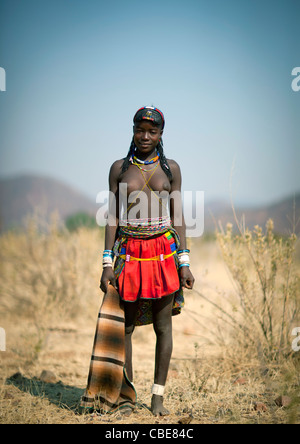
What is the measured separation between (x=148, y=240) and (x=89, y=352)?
2.83 m

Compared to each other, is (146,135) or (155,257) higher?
(146,135)

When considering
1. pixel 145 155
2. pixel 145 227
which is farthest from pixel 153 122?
pixel 145 227

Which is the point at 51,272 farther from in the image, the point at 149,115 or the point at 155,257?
the point at 149,115

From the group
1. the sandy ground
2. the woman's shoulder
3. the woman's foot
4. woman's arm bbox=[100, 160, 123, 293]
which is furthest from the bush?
the woman's foot

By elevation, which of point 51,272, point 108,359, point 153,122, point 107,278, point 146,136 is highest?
point 153,122

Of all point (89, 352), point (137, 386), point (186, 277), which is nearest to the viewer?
point (186, 277)

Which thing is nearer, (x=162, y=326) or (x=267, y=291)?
(x=162, y=326)

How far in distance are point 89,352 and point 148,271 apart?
2.77 metres

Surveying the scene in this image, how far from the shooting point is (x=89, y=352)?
546cm

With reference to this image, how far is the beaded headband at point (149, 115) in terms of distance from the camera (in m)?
3.15

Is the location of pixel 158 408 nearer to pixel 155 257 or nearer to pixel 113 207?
pixel 155 257

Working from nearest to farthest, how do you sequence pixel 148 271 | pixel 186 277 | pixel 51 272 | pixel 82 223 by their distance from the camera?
pixel 148 271
pixel 186 277
pixel 51 272
pixel 82 223

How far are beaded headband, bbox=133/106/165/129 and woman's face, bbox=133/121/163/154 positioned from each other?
4 cm

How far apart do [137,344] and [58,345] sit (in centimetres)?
105
